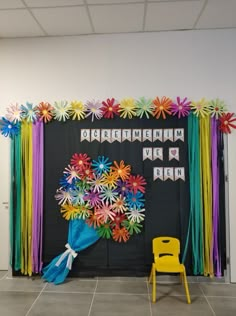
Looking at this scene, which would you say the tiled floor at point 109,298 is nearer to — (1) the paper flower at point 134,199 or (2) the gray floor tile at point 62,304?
(2) the gray floor tile at point 62,304

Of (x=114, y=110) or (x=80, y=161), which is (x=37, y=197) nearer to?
(x=80, y=161)

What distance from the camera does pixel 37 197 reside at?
3732 millimetres

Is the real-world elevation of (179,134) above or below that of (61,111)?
below

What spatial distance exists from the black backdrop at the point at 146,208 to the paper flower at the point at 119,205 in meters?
0.30

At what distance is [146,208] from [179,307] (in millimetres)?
1197

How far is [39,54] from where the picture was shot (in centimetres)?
388

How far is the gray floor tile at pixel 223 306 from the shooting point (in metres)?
2.82

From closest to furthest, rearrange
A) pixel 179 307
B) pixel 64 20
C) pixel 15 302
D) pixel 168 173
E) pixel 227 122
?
pixel 179 307, pixel 15 302, pixel 64 20, pixel 227 122, pixel 168 173

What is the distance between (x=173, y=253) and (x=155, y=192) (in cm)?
77

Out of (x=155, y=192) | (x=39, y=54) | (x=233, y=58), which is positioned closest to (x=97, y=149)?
(x=155, y=192)

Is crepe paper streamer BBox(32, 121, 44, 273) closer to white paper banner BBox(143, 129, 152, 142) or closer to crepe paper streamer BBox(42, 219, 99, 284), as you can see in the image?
crepe paper streamer BBox(42, 219, 99, 284)

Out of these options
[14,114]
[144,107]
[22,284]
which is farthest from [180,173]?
[22,284]

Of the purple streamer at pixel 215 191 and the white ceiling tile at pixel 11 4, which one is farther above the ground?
the white ceiling tile at pixel 11 4

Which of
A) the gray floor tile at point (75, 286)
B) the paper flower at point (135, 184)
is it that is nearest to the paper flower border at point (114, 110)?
the paper flower at point (135, 184)
